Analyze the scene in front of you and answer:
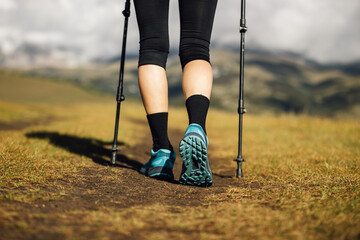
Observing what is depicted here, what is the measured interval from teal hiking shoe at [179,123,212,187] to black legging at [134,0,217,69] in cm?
77

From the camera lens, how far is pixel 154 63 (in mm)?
2426

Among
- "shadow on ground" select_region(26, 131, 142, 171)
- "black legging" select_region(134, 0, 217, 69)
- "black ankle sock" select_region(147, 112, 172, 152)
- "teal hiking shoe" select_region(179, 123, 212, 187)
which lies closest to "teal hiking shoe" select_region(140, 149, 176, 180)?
"black ankle sock" select_region(147, 112, 172, 152)

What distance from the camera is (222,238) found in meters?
1.16

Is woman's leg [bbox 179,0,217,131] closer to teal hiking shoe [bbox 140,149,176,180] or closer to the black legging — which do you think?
the black legging

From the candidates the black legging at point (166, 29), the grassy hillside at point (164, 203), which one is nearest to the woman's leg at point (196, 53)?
the black legging at point (166, 29)

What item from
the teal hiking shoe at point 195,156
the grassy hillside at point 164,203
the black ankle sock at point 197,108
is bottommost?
the grassy hillside at point 164,203

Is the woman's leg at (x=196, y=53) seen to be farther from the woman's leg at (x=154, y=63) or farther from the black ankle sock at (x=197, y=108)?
the woman's leg at (x=154, y=63)

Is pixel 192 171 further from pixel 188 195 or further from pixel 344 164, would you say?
pixel 344 164

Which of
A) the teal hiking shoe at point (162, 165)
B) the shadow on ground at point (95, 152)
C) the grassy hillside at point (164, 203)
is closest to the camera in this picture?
the grassy hillside at point (164, 203)

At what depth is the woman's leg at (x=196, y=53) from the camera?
7.54 ft

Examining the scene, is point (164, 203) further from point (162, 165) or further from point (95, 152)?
point (95, 152)

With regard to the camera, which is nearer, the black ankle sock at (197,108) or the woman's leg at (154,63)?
the black ankle sock at (197,108)

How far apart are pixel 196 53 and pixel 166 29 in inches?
15.3

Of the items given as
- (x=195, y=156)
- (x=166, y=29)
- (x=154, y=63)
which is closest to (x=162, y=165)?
(x=195, y=156)
